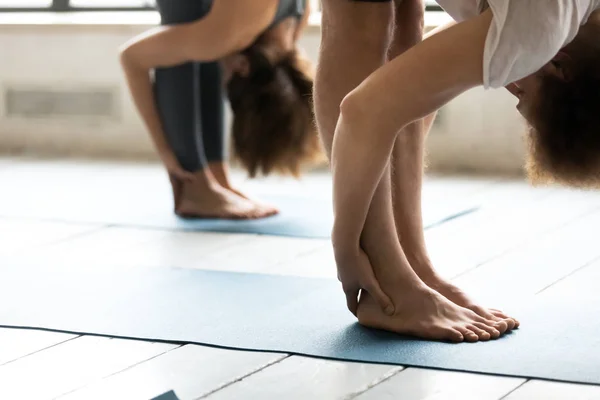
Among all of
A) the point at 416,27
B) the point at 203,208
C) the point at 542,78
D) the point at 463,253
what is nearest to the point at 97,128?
the point at 203,208

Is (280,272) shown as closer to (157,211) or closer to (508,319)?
(508,319)

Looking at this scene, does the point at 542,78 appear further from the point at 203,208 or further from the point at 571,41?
the point at 203,208

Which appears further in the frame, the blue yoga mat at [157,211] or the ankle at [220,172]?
the ankle at [220,172]

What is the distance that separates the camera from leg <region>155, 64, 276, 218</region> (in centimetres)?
294

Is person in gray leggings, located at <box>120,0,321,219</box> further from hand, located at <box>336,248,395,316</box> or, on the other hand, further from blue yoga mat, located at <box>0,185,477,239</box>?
hand, located at <box>336,248,395,316</box>

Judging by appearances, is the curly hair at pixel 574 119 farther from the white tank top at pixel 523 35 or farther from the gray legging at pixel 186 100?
the gray legging at pixel 186 100

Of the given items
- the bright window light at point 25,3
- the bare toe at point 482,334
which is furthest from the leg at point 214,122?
the bright window light at point 25,3

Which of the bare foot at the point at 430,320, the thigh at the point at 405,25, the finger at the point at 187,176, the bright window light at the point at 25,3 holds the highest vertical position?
the thigh at the point at 405,25

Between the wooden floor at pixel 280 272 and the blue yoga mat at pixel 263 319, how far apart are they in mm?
52

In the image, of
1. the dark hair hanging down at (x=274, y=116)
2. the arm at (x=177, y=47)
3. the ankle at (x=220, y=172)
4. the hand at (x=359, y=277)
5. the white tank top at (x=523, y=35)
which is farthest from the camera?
the ankle at (x=220, y=172)

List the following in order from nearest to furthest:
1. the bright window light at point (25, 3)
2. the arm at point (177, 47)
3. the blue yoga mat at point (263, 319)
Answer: the blue yoga mat at point (263, 319), the arm at point (177, 47), the bright window light at point (25, 3)

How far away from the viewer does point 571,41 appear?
60.4 inches

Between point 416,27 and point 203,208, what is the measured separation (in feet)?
4.17

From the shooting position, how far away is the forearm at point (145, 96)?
2859mm
